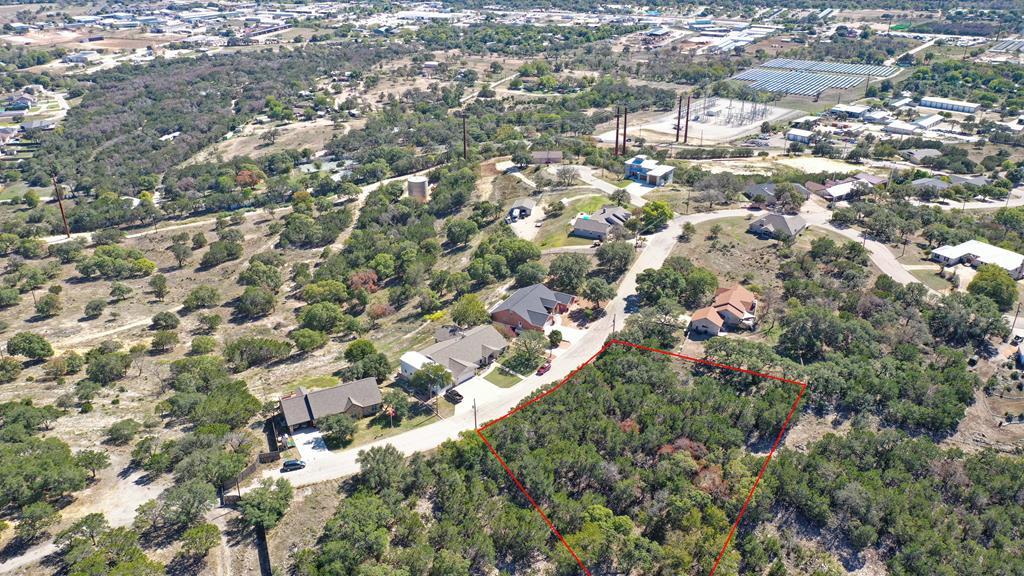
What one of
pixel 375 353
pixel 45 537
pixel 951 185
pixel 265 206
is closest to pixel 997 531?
pixel 375 353

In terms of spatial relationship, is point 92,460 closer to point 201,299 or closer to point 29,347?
point 29,347

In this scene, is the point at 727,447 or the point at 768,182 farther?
the point at 768,182

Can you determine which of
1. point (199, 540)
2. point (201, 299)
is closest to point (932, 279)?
point (199, 540)

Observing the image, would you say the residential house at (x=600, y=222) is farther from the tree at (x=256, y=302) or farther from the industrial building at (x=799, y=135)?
the industrial building at (x=799, y=135)

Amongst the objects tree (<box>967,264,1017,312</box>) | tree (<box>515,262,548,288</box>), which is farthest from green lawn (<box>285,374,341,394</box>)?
tree (<box>967,264,1017,312</box>)

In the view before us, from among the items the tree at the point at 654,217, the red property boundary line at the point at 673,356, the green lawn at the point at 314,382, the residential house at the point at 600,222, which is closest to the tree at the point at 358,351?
the green lawn at the point at 314,382

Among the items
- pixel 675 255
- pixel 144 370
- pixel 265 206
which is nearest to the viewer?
pixel 144 370

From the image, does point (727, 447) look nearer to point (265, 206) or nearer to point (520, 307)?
point (520, 307)
